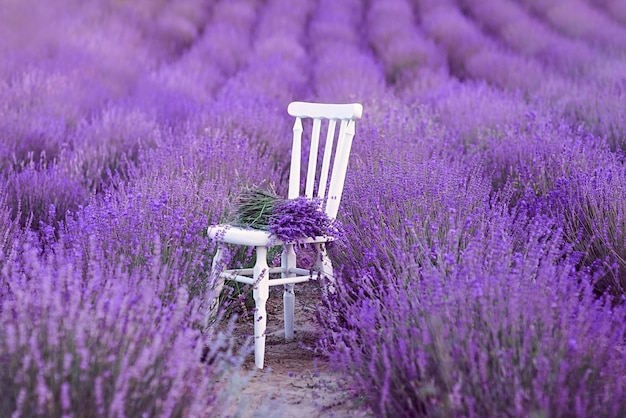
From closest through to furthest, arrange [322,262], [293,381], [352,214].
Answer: [293,381] → [322,262] → [352,214]

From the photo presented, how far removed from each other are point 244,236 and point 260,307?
0.23m

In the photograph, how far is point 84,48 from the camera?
7.98m

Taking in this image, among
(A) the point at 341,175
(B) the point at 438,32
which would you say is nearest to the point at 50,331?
(A) the point at 341,175

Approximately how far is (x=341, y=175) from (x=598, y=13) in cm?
835

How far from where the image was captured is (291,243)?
104 inches

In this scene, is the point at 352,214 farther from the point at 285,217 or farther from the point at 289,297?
the point at 285,217

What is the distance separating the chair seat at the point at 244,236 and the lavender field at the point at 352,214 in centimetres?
6

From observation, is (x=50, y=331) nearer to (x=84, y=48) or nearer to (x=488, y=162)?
(x=488, y=162)

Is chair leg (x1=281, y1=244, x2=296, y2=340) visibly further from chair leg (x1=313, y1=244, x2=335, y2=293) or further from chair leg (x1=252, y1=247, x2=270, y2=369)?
chair leg (x1=252, y1=247, x2=270, y2=369)

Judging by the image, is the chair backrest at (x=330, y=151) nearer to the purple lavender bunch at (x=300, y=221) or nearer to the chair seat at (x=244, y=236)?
the purple lavender bunch at (x=300, y=221)

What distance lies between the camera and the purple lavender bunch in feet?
8.34

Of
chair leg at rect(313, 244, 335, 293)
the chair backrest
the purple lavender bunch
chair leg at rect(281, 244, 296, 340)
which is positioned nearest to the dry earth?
chair leg at rect(281, 244, 296, 340)

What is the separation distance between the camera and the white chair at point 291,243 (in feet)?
8.30

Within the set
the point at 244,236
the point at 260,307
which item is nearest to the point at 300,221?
the point at 244,236
